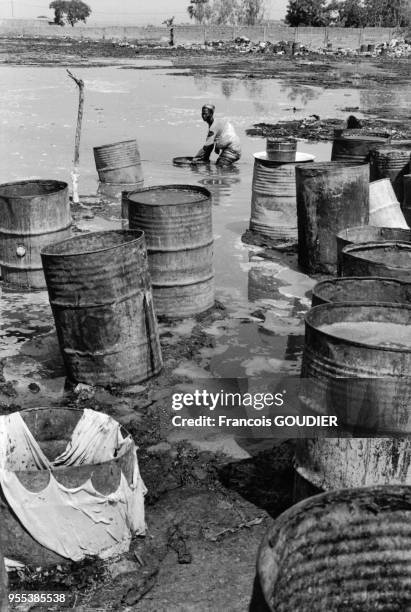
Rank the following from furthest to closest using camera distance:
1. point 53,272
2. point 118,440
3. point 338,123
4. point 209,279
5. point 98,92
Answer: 1. point 98,92
2. point 338,123
3. point 209,279
4. point 53,272
5. point 118,440

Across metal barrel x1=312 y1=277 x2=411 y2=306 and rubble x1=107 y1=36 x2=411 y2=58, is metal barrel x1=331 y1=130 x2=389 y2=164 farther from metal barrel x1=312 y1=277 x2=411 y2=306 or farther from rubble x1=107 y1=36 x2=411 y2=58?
rubble x1=107 y1=36 x2=411 y2=58

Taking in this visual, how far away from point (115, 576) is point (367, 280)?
1.97 meters

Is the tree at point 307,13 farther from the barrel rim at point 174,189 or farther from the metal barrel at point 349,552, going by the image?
the metal barrel at point 349,552

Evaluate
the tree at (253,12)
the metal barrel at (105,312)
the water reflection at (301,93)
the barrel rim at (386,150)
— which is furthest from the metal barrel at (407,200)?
the tree at (253,12)

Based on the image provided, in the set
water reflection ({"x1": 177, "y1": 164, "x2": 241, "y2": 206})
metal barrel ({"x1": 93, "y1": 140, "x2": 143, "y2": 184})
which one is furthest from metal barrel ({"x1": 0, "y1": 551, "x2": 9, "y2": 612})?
metal barrel ({"x1": 93, "y1": 140, "x2": 143, "y2": 184})

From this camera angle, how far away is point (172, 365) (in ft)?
16.9

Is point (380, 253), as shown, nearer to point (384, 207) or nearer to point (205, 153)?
point (384, 207)

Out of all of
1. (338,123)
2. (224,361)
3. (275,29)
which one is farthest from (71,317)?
(275,29)

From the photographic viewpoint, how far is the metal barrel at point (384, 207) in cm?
690

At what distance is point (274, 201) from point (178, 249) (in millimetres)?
2638

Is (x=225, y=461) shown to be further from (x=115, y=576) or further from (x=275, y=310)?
(x=275, y=310)

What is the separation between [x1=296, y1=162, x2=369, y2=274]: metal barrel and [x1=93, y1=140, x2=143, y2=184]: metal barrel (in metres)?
4.43

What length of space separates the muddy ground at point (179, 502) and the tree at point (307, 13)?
7093 centimetres

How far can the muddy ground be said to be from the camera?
119 inches
